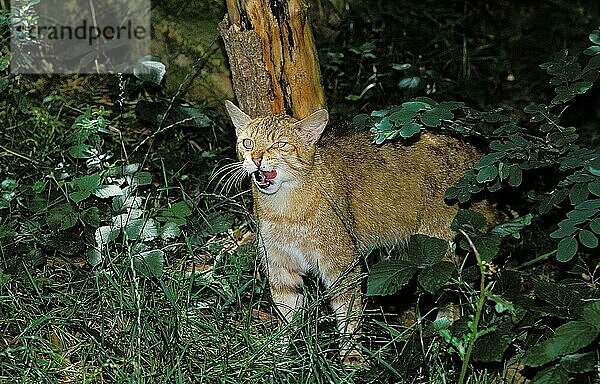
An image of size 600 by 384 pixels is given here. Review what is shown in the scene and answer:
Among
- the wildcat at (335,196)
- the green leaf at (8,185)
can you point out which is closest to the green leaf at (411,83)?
the wildcat at (335,196)

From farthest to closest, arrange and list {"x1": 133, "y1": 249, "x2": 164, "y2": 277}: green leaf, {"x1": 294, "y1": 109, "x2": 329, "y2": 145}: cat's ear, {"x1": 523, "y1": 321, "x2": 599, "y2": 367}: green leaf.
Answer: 1. {"x1": 133, "y1": 249, "x2": 164, "y2": 277}: green leaf
2. {"x1": 294, "y1": 109, "x2": 329, "y2": 145}: cat's ear
3. {"x1": 523, "y1": 321, "x2": 599, "y2": 367}: green leaf

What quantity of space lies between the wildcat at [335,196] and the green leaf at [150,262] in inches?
19.2

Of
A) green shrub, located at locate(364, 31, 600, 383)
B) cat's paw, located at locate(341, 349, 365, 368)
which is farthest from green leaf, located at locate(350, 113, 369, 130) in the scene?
cat's paw, located at locate(341, 349, 365, 368)

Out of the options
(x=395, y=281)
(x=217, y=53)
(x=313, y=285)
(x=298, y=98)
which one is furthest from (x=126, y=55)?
(x=395, y=281)

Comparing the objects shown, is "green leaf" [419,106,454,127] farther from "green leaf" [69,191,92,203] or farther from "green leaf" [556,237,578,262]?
"green leaf" [69,191,92,203]

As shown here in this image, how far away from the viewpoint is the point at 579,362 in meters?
3.25

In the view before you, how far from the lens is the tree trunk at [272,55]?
4.37 meters

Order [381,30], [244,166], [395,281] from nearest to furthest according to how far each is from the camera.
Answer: [395,281], [244,166], [381,30]

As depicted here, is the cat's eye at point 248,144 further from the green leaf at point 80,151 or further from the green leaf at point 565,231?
the green leaf at point 565,231

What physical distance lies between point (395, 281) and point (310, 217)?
24.3 inches

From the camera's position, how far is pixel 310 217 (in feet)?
13.3

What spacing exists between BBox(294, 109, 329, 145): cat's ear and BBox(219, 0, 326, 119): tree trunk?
0.56 metres

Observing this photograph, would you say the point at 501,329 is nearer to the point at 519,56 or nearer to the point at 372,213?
the point at 372,213

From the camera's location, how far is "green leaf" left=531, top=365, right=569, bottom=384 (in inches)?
127
